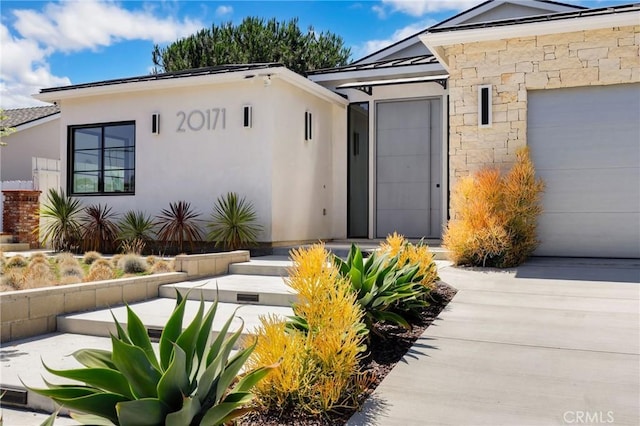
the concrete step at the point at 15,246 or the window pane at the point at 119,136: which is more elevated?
the window pane at the point at 119,136

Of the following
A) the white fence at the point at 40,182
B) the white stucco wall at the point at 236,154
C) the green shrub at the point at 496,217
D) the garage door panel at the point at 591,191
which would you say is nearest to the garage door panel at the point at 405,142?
the white stucco wall at the point at 236,154

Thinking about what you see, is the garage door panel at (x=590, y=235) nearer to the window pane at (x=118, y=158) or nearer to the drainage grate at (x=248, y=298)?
the drainage grate at (x=248, y=298)

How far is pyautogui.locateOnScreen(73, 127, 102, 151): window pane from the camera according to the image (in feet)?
40.5

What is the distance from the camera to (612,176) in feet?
27.7

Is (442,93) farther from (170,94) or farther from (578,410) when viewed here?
(578,410)

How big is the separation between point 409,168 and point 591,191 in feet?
14.5

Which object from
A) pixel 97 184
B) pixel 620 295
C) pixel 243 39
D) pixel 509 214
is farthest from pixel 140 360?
pixel 243 39

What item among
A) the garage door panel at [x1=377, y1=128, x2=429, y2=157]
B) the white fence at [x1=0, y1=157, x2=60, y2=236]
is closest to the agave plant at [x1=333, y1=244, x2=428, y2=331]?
the garage door panel at [x1=377, y1=128, x2=429, y2=157]

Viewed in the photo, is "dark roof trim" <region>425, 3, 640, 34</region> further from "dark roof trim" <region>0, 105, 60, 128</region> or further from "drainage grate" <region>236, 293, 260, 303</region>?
"dark roof trim" <region>0, 105, 60, 128</region>

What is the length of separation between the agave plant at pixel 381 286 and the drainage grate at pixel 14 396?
2452 millimetres

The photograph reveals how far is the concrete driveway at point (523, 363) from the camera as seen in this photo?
2938mm

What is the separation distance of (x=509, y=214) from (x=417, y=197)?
424cm

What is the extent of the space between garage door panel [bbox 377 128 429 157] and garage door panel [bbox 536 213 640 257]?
13.2 feet

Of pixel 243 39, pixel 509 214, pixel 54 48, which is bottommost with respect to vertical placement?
pixel 509 214
